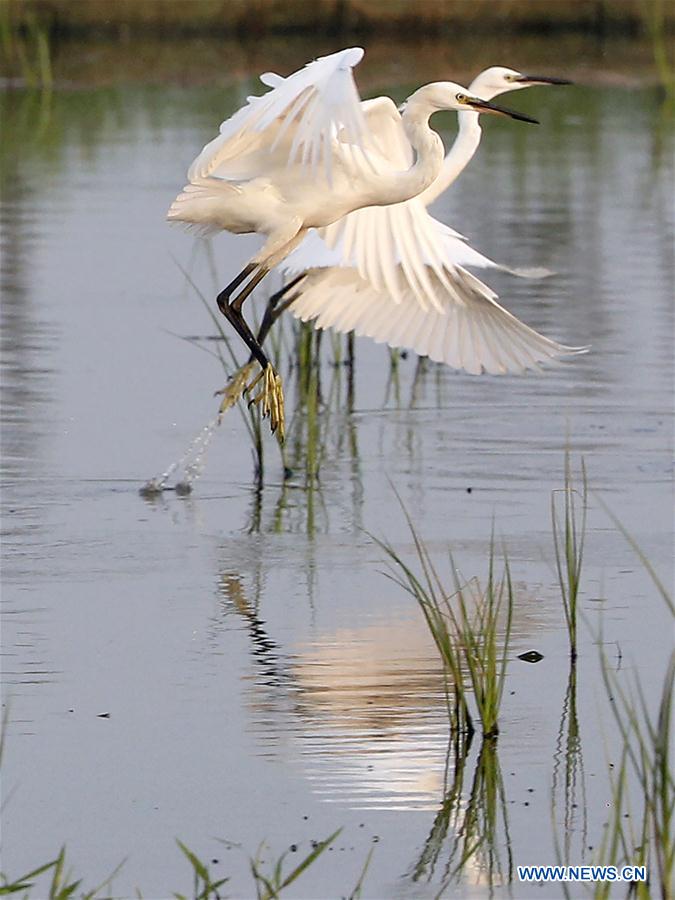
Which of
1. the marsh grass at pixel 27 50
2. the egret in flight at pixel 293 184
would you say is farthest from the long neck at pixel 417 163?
the marsh grass at pixel 27 50

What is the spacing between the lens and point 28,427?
27.3 ft

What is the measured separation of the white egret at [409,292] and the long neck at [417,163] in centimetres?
35

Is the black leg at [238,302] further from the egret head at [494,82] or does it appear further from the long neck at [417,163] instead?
the egret head at [494,82]

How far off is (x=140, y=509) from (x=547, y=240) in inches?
251

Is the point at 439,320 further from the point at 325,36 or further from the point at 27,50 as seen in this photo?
the point at 325,36

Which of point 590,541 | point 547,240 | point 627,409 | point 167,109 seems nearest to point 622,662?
point 590,541

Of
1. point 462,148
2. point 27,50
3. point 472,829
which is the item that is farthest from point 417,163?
point 27,50

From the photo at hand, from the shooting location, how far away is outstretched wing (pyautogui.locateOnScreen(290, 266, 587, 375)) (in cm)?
753

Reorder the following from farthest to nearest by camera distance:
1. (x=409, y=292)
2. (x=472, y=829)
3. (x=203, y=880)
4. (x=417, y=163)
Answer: (x=409, y=292) < (x=417, y=163) < (x=472, y=829) < (x=203, y=880)

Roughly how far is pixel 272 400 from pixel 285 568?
2.69 feet

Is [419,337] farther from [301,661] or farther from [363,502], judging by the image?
[301,661]

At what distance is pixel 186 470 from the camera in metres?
7.65

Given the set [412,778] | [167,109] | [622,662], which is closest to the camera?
[412,778]

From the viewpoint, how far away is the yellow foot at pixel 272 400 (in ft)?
23.1
